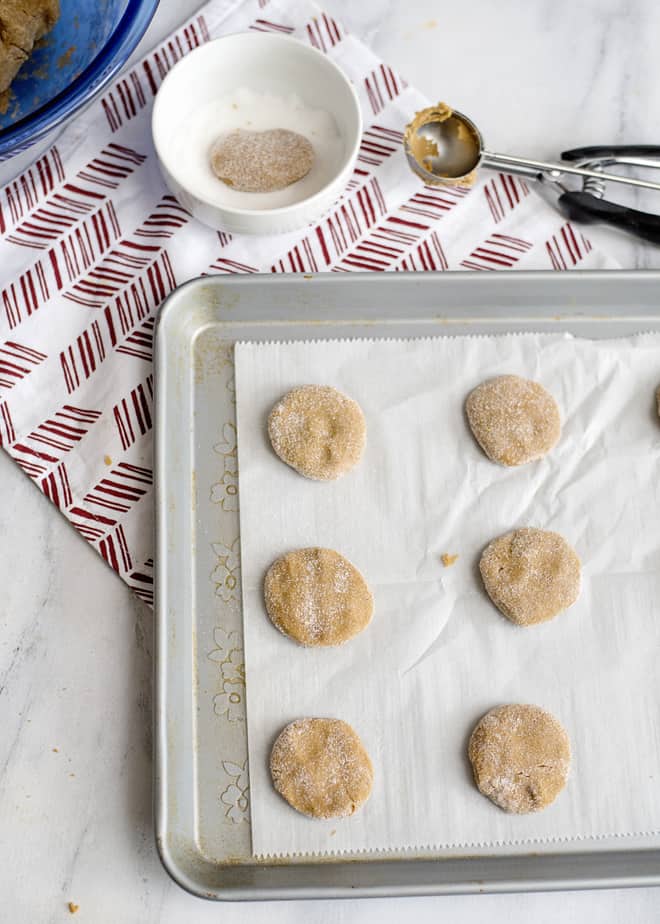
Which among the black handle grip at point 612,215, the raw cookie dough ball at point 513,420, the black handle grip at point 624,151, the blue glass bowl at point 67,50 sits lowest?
the raw cookie dough ball at point 513,420

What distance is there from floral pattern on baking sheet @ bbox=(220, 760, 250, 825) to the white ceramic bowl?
559mm

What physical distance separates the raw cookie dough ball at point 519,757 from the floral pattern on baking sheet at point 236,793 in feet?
0.71

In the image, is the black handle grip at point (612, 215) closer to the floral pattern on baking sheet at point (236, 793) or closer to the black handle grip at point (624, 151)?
the black handle grip at point (624, 151)

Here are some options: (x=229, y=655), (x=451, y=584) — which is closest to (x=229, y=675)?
(x=229, y=655)

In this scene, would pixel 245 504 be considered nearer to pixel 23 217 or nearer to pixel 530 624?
pixel 530 624

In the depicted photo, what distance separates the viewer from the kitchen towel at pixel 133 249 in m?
0.93

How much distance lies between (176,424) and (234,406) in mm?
65

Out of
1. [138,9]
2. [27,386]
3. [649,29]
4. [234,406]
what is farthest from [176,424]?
[649,29]

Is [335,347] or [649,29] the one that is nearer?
[335,347]

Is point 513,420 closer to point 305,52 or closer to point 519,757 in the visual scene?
point 519,757

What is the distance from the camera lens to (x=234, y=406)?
0.95 m

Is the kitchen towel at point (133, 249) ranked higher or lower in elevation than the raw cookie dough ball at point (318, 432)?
higher

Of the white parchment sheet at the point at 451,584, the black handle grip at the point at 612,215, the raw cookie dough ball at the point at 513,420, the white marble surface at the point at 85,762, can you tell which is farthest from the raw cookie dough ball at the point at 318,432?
the black handle grip at the point at 612,215

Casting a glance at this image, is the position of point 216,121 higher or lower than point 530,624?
higher
